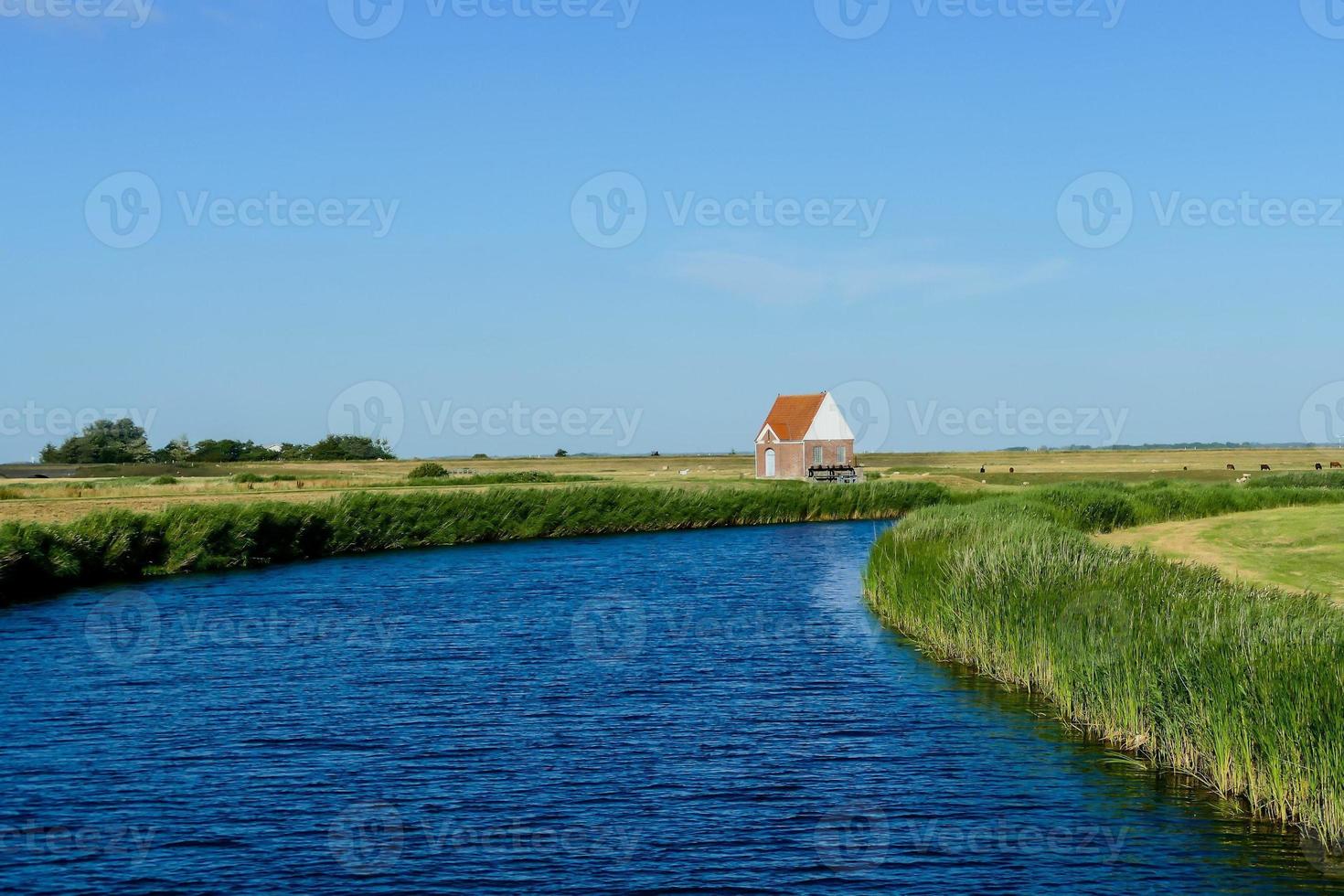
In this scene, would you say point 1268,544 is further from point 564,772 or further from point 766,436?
point 766,436

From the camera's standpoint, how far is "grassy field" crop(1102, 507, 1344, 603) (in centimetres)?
3206

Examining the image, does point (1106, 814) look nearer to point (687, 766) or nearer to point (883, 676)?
point (687, 766)

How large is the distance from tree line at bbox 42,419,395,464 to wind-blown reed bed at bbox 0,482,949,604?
7841 cm

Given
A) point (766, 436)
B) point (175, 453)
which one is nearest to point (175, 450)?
point (175, 453)

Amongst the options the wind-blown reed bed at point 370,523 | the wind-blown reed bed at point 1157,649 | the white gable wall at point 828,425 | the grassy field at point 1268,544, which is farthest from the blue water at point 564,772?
the white gable wall at point 828,425

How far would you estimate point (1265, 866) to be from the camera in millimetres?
12820

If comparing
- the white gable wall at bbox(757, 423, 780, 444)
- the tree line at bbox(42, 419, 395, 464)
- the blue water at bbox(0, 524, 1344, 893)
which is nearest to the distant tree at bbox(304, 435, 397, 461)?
the tree line at bbox(42, 419, 395, 464)

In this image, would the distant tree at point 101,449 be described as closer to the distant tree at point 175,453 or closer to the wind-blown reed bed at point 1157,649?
the distant tree at point 175,453

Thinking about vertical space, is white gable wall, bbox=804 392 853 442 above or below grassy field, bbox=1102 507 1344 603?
above

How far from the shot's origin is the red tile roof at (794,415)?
96.1m

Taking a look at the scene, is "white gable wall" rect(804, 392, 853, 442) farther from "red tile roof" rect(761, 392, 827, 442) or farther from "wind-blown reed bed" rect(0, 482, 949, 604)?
"wind-blown reed bed" rect(0, 482, 949, 604)

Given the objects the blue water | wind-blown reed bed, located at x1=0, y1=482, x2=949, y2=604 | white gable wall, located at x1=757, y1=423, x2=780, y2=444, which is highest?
white gable wall, located at x1=757, y1=423, x2=780, y2=444

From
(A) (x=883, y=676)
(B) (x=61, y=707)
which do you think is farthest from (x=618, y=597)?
(B) (x=61, y=707)

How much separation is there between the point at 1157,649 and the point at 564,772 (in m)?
8.50
